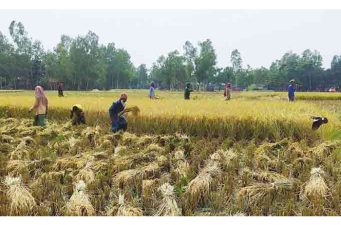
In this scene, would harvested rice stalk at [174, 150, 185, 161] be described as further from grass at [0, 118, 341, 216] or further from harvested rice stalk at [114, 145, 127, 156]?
harvested rice stalk at [114, 145, 127, 156]

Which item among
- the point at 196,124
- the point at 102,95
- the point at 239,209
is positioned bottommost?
the point at 239,209

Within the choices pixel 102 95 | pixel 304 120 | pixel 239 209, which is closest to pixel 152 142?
pixel 102 95

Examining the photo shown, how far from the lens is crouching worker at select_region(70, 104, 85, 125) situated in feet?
21.8

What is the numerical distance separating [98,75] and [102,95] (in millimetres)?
336

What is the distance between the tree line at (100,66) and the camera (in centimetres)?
622

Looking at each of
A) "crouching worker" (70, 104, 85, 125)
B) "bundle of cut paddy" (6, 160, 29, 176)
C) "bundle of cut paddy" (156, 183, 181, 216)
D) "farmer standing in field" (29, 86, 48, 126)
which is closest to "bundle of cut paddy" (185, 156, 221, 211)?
"bundle of cut paddy" (156, 183, 181, 216)

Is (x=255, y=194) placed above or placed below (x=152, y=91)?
below

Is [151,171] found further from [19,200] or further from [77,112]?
[77,112]

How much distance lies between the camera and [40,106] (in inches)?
257

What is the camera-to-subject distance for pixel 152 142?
232 inches

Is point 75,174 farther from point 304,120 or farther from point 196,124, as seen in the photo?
point 304,120

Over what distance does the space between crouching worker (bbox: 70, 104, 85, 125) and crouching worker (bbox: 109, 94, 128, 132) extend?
2.21ft

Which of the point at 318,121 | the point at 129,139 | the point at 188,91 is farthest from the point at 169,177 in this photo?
the point at 188,91

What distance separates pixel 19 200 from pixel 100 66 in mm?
3546
